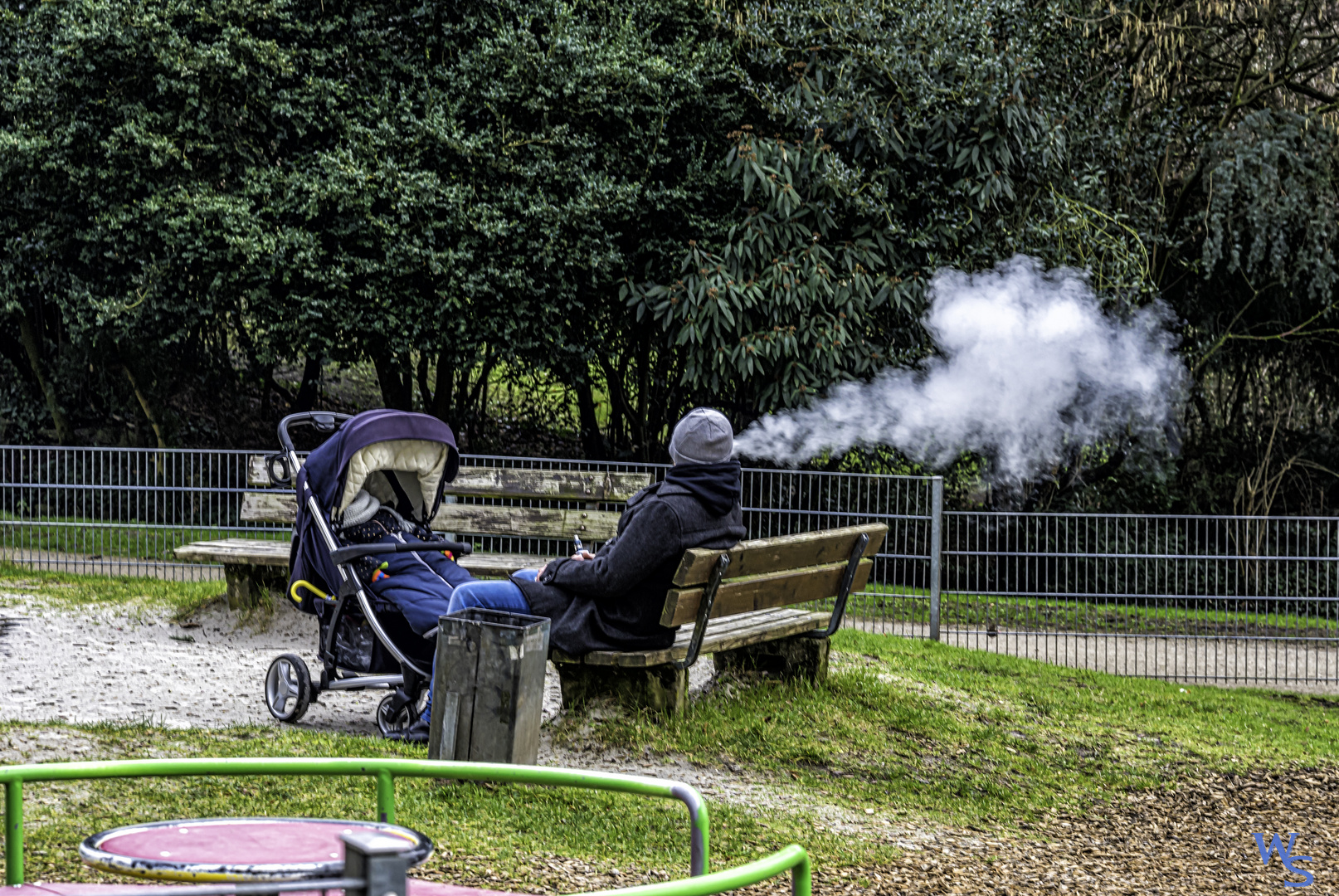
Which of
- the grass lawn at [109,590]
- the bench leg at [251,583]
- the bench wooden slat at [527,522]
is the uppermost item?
the bench wooden slat at [527,522]

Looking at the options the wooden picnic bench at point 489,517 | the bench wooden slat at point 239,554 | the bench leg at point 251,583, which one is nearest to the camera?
the bench wooden slat at point 239,554

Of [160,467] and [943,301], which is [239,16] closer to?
[160,467]

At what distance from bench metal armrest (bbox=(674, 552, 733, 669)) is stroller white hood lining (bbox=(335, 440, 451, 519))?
2.03m

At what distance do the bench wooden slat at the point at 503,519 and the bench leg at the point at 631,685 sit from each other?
309 centimetres

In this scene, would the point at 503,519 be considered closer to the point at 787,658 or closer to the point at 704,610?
the point at 787,658

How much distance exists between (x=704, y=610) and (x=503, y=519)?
3.82 m

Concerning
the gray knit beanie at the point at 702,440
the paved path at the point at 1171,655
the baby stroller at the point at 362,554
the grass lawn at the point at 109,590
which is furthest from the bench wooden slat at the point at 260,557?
the paved path at the point at 1171,655

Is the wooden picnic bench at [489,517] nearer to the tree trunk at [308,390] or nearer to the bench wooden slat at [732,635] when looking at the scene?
the bench wooden slat at [732,635]

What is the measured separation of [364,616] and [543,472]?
11.3 ft

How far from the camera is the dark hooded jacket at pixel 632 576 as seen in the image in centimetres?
608

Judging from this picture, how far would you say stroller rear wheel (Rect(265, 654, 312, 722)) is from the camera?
22.0ft

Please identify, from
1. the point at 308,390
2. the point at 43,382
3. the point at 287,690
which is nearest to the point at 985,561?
the point at 287,690

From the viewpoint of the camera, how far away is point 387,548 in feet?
22.2

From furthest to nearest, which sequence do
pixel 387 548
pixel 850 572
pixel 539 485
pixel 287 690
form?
pixel 539 485 → pixel 850 572 → pixel 287 690 → pixel 387 548
